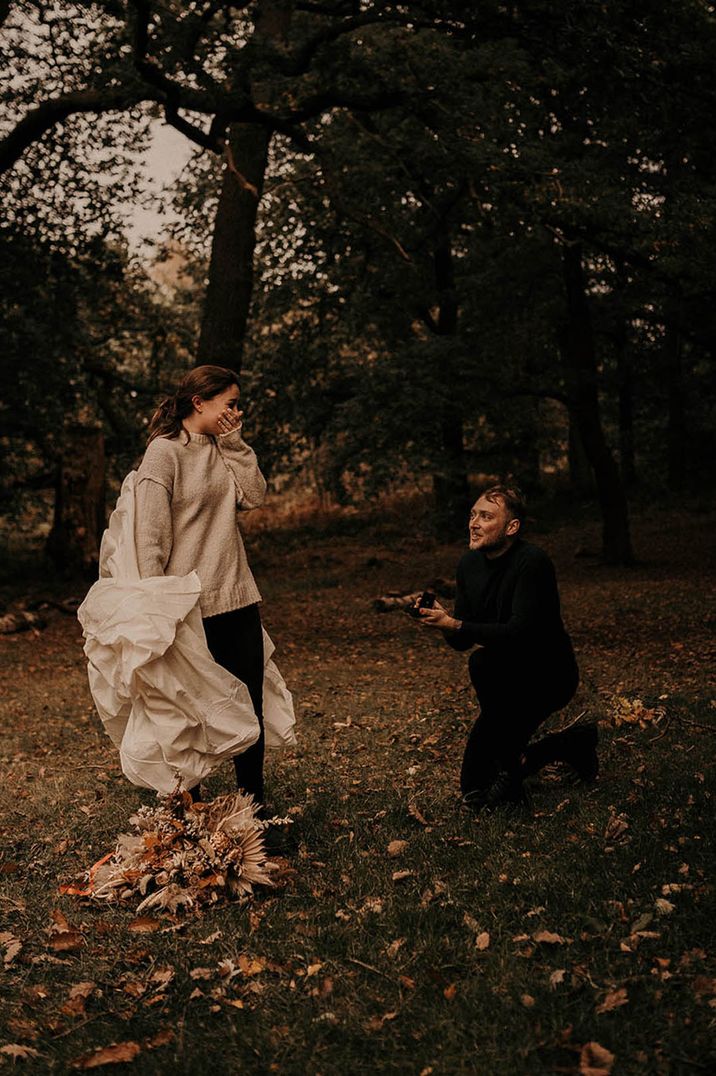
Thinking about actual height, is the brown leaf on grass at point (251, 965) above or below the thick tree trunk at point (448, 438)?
below

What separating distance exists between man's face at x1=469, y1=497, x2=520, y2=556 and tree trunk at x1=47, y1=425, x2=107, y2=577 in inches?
541

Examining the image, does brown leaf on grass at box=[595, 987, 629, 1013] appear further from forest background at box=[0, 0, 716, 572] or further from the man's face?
forest background at box=[0, 0, 716, 572]

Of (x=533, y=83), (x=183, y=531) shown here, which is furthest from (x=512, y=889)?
(x=533, y=83)

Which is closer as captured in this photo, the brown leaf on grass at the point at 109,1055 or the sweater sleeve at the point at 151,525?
the brown leaf on grass at the point at 109,1055

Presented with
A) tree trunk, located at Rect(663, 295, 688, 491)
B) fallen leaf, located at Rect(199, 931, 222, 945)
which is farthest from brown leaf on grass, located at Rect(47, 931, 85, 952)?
tree trunk, located at Rect(663, 295, 688, 491)

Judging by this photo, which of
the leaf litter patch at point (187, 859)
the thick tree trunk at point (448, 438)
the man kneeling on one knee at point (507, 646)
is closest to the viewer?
the leaf litter patch at point (187, 859)

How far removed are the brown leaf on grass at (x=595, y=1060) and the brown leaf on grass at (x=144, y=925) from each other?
72.1 inches

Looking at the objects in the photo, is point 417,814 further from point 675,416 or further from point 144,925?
point 675,416

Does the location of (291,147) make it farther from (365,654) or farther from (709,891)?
(709,891)

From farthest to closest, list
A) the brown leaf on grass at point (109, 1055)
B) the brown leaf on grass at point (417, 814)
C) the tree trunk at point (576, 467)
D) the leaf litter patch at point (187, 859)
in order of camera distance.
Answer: the tree trunk at point (576, 467)
the brown leaf on grass at point (417, 814)
the leaf litter patch at point (187, 859)
the brown leaf on grass at point (109, 1055)

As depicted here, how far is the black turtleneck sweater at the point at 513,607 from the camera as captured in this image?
4.75 metres

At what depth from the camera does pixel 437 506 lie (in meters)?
19.5

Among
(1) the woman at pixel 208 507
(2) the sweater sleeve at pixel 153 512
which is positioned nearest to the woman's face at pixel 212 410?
(1) the woman at pixel 208 507

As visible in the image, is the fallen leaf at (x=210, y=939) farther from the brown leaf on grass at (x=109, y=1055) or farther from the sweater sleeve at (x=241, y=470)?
the sweater sleeve at (x=241, y=470)
